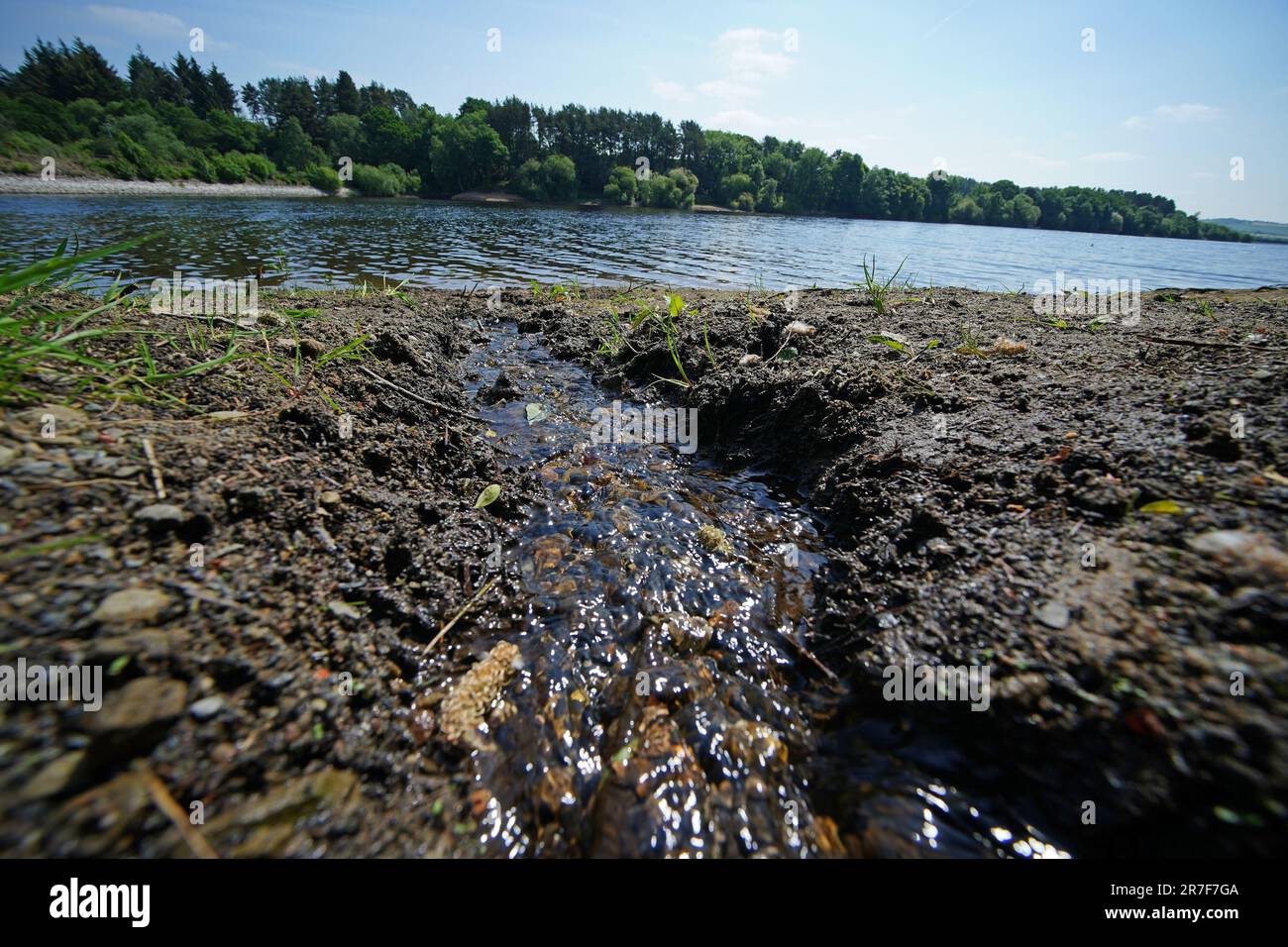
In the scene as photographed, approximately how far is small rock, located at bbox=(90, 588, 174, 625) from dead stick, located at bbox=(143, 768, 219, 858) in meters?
0.49

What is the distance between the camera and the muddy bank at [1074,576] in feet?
4.54

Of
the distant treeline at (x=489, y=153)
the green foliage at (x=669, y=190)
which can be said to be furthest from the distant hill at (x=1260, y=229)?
the green foliage at (x=669, y=190)

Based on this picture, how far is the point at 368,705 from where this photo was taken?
5.92ft

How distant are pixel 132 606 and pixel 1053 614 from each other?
317cm

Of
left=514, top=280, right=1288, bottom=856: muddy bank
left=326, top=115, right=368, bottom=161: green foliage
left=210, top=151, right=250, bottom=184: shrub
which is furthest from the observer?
left=326, top=115, right=368, bottom=161: green foliage

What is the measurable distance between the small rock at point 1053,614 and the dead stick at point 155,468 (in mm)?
3433

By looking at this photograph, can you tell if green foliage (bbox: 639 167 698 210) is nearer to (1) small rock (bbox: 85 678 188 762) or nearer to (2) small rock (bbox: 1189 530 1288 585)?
(2) small rock (bbox: 1189 530 1288 585)

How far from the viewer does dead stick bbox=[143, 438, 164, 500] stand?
74.8 inches

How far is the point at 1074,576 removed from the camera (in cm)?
193

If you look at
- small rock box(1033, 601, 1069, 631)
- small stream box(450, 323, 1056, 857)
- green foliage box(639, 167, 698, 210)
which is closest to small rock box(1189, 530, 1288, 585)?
small rock box(1033, 601, 1069, 631)

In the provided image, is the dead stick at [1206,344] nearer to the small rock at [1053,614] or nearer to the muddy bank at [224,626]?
the small rock at [1053,614]

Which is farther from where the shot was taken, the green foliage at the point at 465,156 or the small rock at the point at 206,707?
the green foliage at the point at 465,156
